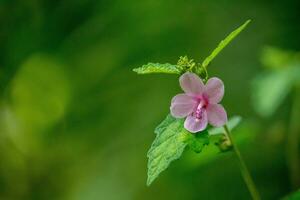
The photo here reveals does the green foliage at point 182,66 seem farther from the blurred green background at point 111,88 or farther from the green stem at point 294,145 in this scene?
the blurred green background at point 111,88

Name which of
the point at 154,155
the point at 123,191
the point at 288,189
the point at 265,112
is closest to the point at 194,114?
the point at 154,155

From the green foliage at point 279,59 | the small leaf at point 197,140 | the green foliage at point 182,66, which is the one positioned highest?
the green foliage at point 279,59

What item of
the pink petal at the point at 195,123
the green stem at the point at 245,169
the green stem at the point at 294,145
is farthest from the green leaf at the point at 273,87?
the pink petal at the point at 195,123

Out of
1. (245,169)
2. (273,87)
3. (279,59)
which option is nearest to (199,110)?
(245,169)

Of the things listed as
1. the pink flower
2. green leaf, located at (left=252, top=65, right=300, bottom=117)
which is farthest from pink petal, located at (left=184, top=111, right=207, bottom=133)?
green leaf, located at (left=252, top=65, right=300, bottom=117)

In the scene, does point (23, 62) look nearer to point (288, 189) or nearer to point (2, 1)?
point (2, 1)
